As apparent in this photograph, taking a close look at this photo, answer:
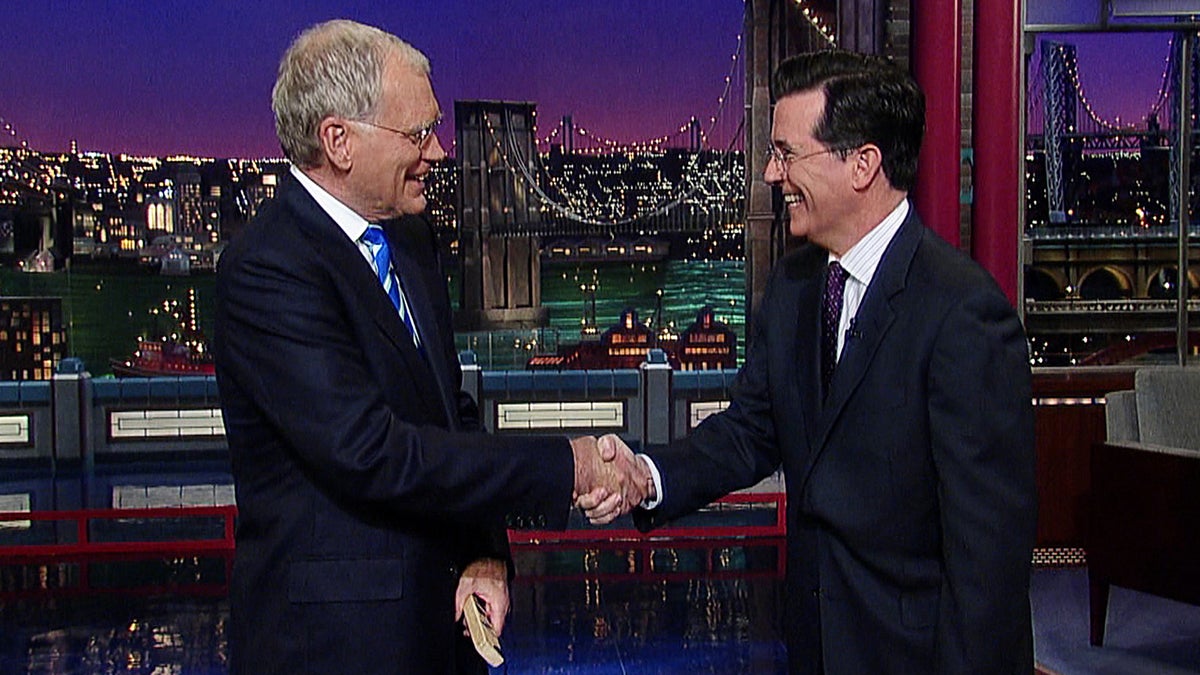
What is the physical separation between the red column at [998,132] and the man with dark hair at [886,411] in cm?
335

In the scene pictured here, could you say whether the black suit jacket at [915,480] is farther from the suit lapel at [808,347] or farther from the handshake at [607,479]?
the handshake at [607,479]

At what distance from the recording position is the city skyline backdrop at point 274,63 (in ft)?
22.0

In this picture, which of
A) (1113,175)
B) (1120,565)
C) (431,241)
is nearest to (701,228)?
(1113,175)

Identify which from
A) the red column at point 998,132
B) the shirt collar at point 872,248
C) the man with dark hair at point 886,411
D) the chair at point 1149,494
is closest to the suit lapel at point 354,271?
the man with dark hair at point 886,411

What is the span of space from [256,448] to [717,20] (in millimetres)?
5371

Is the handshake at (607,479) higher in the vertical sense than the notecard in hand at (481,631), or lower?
higher

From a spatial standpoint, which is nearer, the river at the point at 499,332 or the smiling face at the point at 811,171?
the smiling face at the point at 811,171

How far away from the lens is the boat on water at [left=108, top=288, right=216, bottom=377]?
6.89 metres

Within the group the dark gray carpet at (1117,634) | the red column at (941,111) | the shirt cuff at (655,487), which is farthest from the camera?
the red column at (941,111)

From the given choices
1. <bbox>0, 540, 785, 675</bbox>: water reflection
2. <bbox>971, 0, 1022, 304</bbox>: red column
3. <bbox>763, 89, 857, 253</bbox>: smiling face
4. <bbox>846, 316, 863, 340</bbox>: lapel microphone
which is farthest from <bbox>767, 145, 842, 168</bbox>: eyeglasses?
<bbox>971, 0, 1022, 304</bbox>: red column

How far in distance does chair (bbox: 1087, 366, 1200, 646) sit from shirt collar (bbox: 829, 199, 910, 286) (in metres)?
2.40

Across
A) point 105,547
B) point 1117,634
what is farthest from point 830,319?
point 105,547

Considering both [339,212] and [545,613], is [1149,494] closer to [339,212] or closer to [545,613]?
[545,613]

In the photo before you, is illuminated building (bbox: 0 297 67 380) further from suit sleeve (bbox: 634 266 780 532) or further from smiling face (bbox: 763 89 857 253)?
smiling face (bbox: 763 89 857 253)
